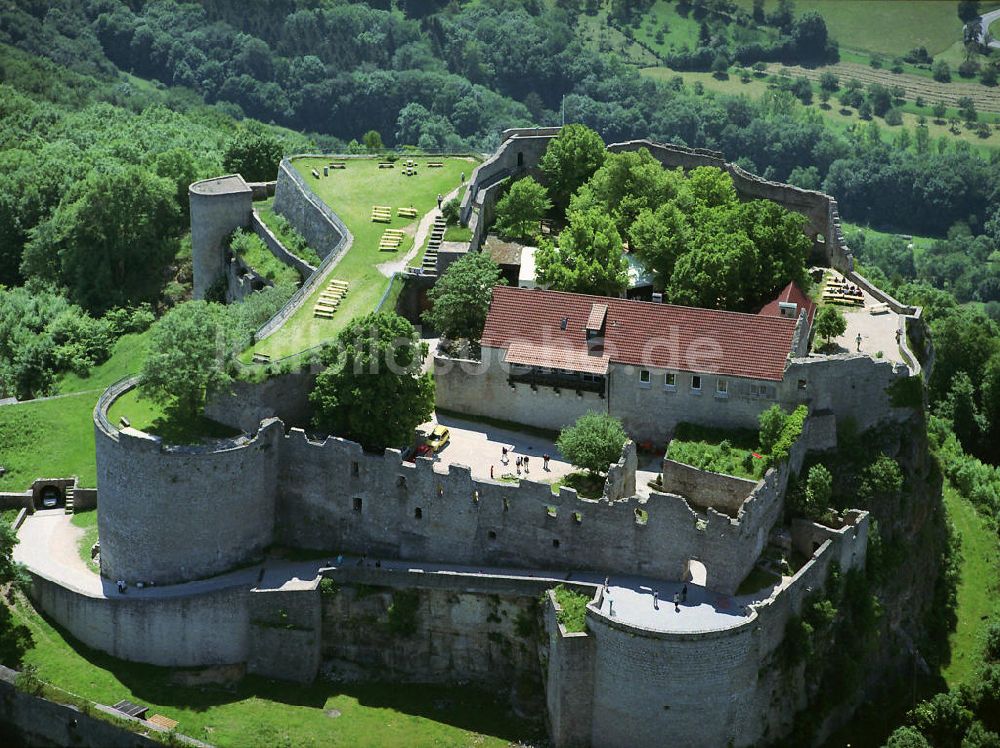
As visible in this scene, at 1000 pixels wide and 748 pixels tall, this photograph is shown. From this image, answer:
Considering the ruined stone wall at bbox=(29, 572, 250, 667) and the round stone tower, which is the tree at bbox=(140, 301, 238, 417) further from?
the round stone tower

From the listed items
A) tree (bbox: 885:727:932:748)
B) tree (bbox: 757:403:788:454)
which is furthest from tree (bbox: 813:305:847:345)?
tree (bbox: 885:727:932:748)

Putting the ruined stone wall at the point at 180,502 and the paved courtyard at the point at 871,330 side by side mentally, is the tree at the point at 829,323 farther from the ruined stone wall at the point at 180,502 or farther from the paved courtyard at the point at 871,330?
the ruined stone wall at the point at 180,502

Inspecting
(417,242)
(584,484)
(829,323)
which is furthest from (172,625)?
(829,323)

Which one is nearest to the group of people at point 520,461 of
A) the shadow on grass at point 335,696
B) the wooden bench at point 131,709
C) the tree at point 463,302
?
the tree at point 463,302

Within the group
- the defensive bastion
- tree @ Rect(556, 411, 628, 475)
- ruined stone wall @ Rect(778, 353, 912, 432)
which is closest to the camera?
the defensive bastion

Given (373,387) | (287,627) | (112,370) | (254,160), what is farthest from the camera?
(254,160)

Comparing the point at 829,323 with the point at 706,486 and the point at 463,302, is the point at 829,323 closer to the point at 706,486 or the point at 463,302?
the point at 706,486
